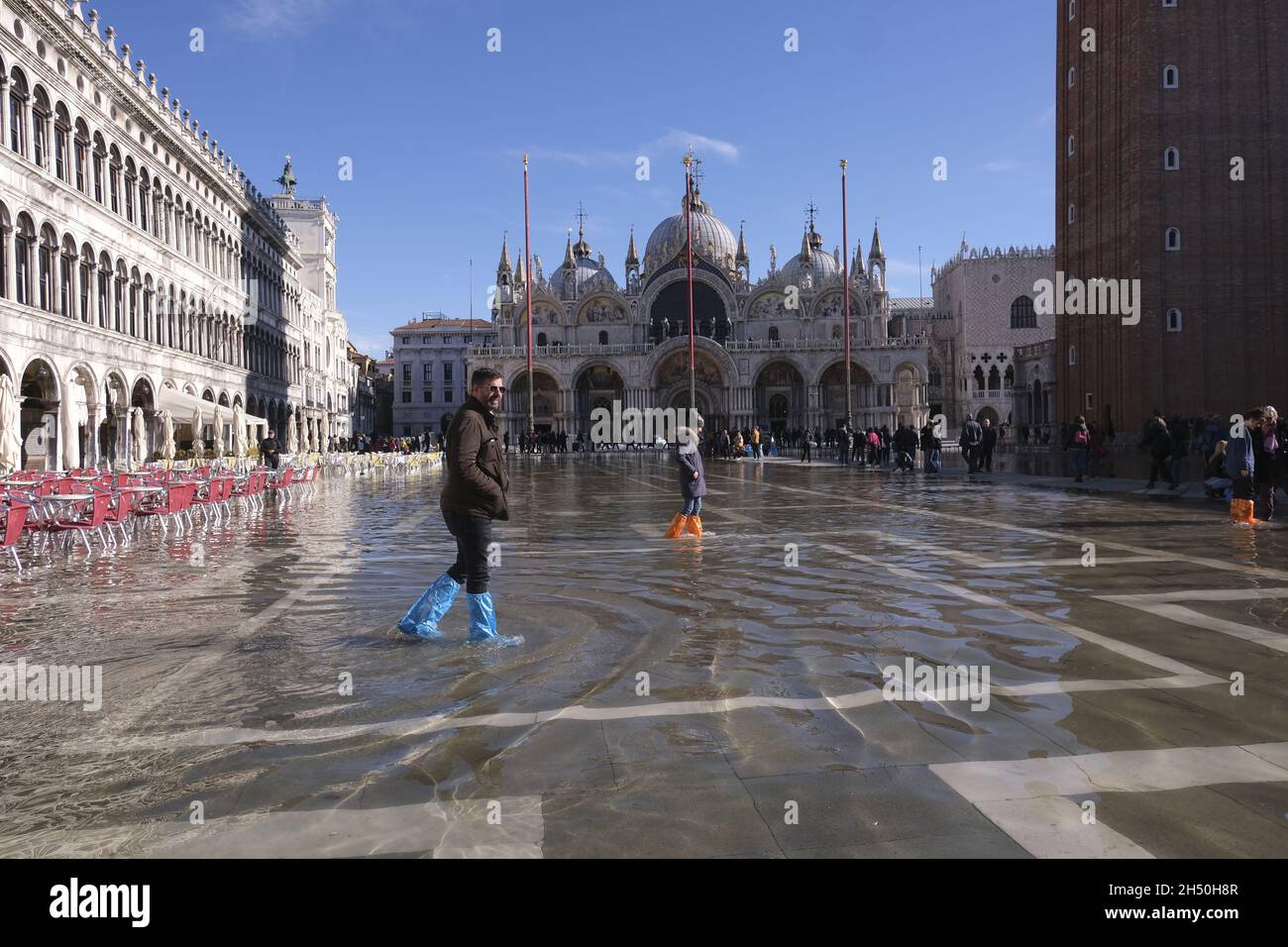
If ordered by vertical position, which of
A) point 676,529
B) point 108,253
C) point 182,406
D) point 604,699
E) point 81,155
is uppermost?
point 81,155

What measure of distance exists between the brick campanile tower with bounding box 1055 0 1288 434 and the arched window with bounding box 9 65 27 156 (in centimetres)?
3592

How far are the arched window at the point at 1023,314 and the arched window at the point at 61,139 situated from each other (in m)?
67.9

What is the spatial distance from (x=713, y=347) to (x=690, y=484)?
206ft

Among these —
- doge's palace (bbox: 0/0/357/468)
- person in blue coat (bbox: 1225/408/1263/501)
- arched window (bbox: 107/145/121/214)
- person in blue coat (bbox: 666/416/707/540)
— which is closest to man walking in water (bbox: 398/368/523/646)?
person in blue coat (bbox: 666/416/707/540)

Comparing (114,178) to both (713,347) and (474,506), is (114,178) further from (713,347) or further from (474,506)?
(713,347)

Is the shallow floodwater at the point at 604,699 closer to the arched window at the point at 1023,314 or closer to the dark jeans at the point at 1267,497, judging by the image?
the dark jeans at the point at 1267,497

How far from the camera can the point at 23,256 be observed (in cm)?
2484

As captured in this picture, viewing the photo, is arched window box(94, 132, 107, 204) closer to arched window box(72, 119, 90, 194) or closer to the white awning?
arched window box(72, 119, 90, 194)

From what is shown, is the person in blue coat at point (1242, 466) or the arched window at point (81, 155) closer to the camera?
the person in blue coat at point (1242, 466)

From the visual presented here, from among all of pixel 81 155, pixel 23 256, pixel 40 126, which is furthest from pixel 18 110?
pixel 81 155

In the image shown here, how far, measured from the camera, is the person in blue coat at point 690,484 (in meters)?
12.3

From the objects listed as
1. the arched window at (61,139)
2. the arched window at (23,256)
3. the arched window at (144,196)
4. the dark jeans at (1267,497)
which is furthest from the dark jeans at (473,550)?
the arched window at (144,196)

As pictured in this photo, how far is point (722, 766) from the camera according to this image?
404cm

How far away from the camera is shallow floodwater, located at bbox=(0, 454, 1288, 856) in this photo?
347 cm
